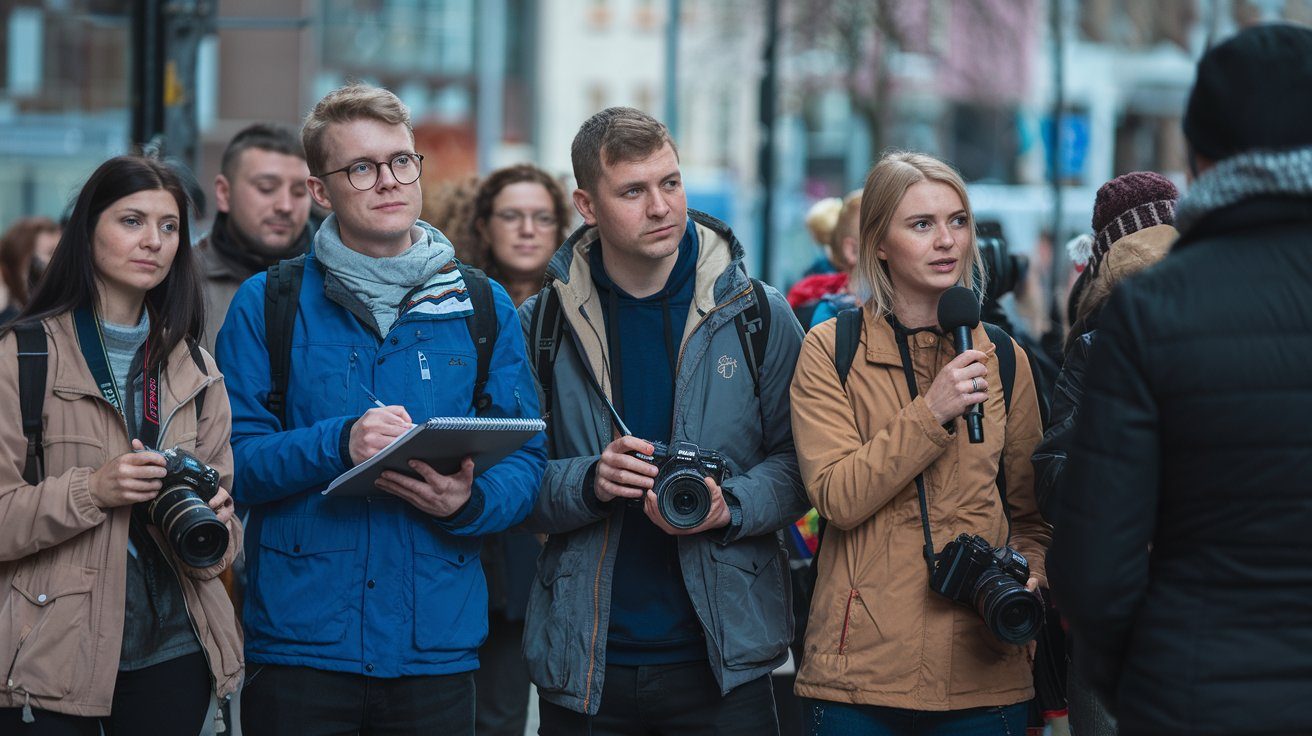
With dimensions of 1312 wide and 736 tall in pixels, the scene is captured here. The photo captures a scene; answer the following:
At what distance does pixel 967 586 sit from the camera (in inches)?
170

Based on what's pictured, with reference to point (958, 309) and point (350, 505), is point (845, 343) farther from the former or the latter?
point (350, 505)

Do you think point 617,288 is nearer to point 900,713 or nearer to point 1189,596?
point 900,713

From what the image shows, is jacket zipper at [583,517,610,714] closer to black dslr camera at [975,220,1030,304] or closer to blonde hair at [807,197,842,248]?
black dslr camera at [975,220,1030,304]

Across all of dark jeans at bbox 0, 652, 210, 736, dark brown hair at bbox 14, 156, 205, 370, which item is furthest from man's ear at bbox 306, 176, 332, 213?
dark jeans at bbox 0, 652, 210, 736

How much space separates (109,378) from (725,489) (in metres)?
1.66

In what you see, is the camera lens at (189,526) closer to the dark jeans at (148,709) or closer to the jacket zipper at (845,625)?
the dark jeans at (148,709)

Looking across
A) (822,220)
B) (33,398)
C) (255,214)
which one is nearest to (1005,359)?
(33,398)

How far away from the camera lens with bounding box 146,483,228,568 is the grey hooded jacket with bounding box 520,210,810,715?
3.01 feet

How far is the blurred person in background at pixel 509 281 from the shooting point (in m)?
6.57

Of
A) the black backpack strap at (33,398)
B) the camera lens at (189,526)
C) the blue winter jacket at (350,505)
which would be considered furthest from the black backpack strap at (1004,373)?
the black backpack strap at (33,398)

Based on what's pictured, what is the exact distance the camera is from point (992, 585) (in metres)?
4.25

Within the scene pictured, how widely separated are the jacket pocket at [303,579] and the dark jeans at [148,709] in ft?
0.73

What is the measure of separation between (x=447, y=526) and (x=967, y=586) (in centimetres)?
136

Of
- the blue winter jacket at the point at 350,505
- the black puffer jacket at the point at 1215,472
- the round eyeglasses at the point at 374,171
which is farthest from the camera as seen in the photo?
the round eyeglasses at the point at 374,171
